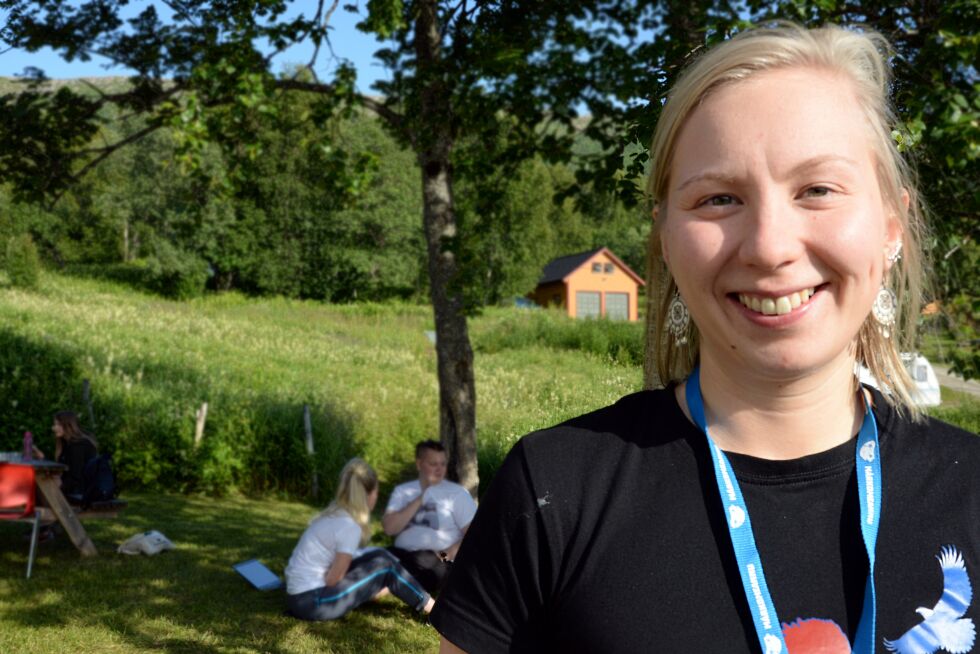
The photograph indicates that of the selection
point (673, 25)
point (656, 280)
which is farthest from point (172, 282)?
point (656, 280)

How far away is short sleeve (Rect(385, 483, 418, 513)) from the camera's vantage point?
8312 mm

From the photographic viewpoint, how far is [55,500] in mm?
9914

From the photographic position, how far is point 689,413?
1478 millimetres

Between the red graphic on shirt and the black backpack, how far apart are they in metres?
10.7

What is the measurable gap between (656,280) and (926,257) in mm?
625

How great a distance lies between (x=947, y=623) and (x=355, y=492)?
23.4ft

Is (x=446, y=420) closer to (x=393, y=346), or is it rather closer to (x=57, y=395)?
(x=57, y=395)

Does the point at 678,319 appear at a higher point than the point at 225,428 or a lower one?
higher

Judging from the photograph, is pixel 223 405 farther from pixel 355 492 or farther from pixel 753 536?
pixel 753 536

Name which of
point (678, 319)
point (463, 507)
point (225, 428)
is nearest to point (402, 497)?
point (463, 507)

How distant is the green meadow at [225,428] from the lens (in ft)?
17.1

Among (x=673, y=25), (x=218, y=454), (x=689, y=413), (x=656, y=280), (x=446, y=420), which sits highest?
(x=673, y=25)

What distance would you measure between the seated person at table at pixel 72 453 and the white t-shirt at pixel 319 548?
392 centimetres

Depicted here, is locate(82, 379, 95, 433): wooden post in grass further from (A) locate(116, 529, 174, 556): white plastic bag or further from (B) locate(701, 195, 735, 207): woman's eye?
(B) locate(701, 195, 735, 207): woman's eye
